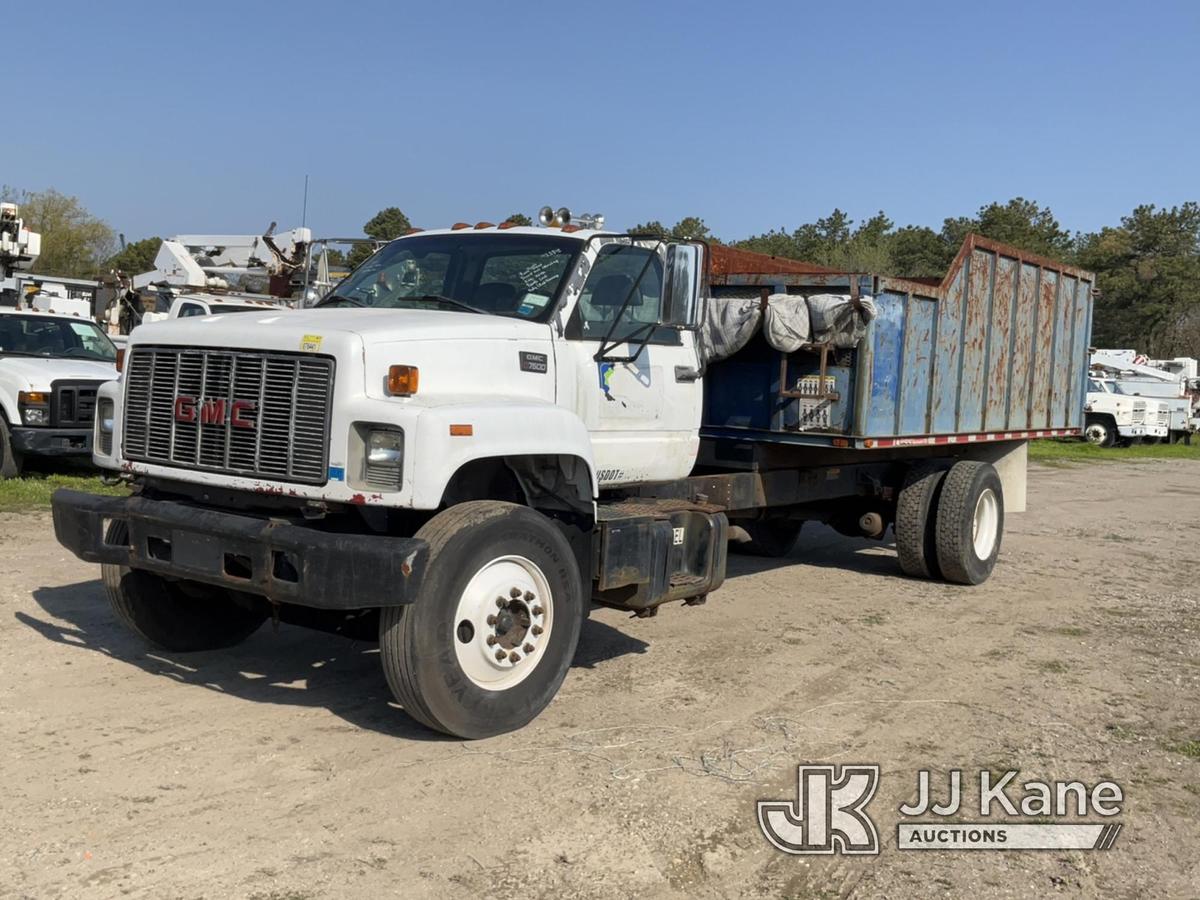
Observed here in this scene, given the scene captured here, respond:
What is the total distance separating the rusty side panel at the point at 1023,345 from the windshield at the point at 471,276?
546 centimetres

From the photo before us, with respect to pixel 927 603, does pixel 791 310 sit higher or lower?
higher

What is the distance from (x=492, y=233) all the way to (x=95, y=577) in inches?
161

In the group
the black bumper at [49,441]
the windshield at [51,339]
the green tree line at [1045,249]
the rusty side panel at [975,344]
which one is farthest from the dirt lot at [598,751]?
the green tree line at [1045,249]

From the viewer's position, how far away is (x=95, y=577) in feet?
27.1

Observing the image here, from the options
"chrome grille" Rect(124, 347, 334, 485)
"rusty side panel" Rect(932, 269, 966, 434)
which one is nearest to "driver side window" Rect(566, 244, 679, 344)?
"chrome grille" Rect(124, 347, 334, 485)

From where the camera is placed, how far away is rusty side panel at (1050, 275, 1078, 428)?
10.9 metres

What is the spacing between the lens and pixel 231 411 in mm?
5207

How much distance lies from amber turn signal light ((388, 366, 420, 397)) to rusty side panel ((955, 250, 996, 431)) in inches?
217

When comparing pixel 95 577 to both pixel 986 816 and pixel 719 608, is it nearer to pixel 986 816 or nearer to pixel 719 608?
pixel 719 608

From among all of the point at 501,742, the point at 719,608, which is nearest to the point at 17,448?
the point at 719,608

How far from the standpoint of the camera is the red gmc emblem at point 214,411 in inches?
203

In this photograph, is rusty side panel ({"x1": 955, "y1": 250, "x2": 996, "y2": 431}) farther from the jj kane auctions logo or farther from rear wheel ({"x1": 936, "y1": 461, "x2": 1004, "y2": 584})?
the jj kane auctions logo

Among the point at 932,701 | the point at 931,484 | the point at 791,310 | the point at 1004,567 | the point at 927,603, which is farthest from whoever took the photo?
the point at 1004,567

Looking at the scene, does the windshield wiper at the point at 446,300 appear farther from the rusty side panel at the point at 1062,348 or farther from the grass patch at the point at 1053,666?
the rusty side panel at the point at 1062,348
